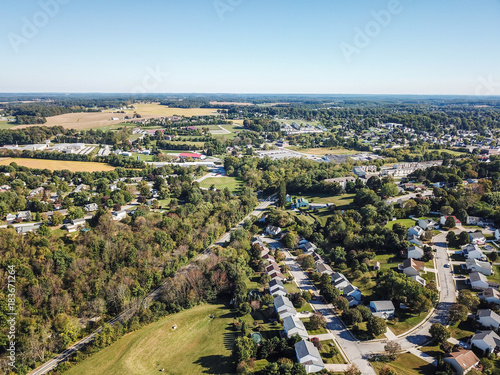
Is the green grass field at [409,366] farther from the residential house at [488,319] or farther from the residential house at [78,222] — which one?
the residential house at [78,222]

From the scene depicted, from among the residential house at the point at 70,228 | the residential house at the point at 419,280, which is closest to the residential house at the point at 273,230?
the residential house at the point at 419,280

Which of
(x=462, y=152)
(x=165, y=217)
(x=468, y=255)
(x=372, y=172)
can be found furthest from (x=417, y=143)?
(x=165, y=217)

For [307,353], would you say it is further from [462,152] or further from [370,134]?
[370,134]

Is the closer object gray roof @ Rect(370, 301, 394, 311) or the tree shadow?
the tree shadow

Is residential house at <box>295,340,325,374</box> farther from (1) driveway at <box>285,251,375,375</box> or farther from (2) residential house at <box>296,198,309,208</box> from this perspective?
(2) residential house at <box>296,198,309,208</box>

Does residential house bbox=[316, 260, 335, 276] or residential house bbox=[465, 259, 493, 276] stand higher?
residential house bbox=[465, 259, 493, 276]

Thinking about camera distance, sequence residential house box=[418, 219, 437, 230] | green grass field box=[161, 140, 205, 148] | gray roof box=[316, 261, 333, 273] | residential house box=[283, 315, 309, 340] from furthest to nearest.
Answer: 1. green grass field box=[161, 140, 205, 148]
2. residential house box=[418, 219, 437, 230]
3. gray roof box=[316, 261, 333, 273]
4. residential house box=[283, 315, 309, 340]

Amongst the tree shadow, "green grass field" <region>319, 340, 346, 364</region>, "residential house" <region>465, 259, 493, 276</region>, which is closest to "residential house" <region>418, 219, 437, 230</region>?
"residential house" <region>465, 259, 493, 276</region>
